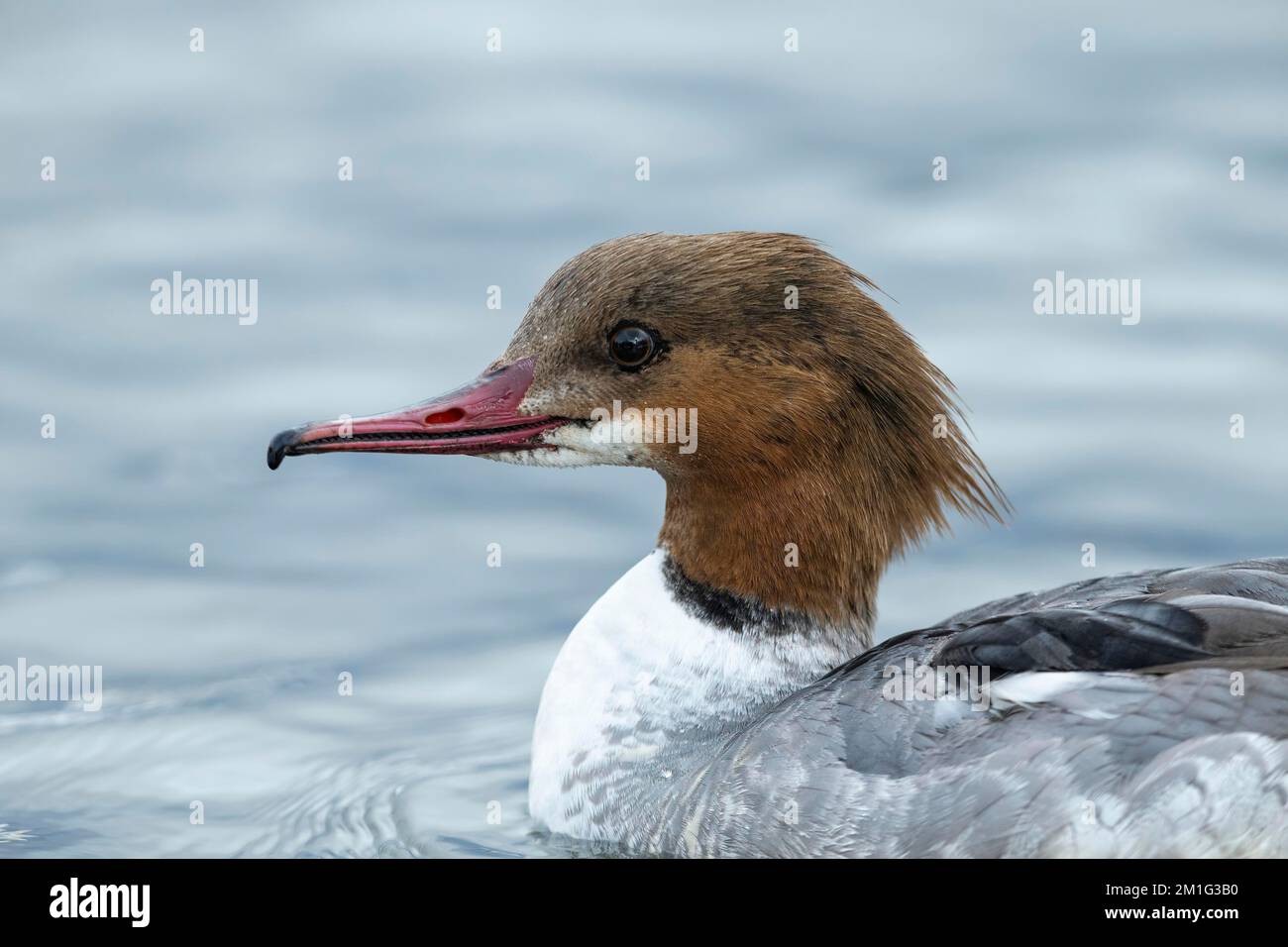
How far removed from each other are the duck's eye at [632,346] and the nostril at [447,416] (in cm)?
47

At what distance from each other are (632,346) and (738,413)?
13.8 inches

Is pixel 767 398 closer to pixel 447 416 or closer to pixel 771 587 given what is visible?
pixel 771 587

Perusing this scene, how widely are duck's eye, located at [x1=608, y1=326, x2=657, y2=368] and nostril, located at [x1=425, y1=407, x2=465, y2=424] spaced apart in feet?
1.53

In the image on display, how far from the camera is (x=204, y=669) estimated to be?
22.2ft

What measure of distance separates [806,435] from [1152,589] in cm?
101

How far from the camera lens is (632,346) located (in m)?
5.12

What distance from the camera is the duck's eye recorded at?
5.12 metres
